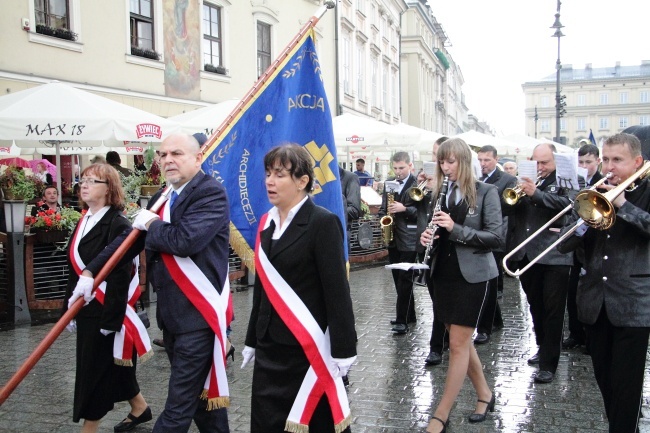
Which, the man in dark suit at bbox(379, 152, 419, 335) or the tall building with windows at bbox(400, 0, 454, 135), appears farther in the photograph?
the tall building with windows at bbox(400, 0, 454, 135)

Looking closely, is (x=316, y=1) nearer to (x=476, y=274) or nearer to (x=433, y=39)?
(x=476, y=274)

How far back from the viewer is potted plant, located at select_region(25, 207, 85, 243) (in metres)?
8.45

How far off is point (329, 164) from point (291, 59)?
94cm

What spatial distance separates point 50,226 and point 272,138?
14.0ft

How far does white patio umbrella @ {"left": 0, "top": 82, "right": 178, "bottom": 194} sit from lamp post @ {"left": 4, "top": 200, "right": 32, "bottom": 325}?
1.59m

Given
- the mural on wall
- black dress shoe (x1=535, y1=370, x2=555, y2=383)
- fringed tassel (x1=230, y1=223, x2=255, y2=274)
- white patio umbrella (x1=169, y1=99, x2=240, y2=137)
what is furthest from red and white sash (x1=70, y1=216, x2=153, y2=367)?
the mural on wall

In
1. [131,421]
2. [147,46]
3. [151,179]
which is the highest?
[147,46]

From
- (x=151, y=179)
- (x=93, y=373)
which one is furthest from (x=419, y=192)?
(x=151, y=179)

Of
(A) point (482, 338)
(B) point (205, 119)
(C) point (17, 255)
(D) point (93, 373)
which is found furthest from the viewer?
(B) point (205, 119)

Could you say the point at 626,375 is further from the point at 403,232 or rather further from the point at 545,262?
the point at 403,232

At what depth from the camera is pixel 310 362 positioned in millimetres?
3281

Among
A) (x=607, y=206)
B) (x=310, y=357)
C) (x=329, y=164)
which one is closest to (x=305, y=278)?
(x=310, y=357)

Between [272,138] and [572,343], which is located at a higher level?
[272,138]

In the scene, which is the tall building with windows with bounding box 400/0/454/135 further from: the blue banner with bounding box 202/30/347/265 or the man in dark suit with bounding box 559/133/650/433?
the man in dark suit with bounding box 559/133/650/433
